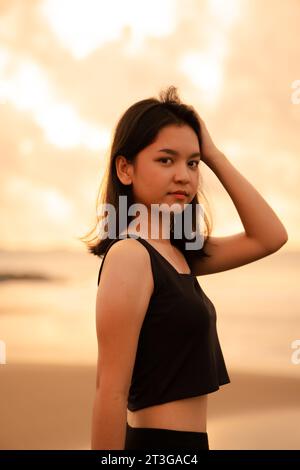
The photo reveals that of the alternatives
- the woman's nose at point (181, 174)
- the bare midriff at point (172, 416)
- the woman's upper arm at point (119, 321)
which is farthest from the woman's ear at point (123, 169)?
the bare midriff at point (172, 416)

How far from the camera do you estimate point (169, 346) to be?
1402 millimetres

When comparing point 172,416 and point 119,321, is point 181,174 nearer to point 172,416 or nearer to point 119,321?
point 119,321

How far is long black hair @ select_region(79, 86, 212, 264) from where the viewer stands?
1.51 metres

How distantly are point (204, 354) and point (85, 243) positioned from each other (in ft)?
1.37

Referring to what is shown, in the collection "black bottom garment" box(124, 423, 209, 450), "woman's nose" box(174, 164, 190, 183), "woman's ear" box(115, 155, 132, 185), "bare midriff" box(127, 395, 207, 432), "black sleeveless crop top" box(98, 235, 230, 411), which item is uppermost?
"woman's ear" box(115, 155, 132, 185)

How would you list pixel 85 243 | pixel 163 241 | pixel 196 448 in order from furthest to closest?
pixel 85 243
pixel 163 241
pixel 196 448

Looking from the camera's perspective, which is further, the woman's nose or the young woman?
the woman's nose

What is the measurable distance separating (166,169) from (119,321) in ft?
1.13

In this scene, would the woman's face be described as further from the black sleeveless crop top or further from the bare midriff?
the bare midriff

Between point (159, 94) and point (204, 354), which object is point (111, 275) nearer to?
point (204, 354)

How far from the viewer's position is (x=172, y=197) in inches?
59.4

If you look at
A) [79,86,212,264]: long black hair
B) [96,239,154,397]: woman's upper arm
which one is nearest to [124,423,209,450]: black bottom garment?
[96,239,154,397]: woman's upper arm

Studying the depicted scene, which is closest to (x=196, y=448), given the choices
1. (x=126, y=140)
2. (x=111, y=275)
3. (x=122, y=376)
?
(x=122, y=376)

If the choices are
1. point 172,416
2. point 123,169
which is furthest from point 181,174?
point 172,416
